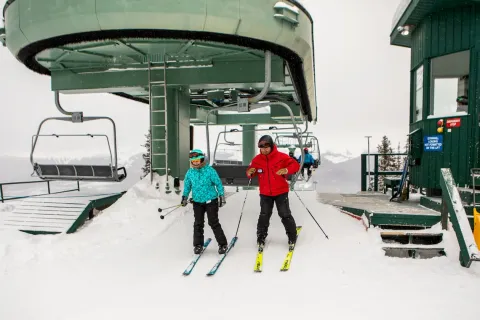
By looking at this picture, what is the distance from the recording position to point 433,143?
7195 mm

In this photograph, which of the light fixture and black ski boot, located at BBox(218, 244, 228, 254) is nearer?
black ski boot, located at BBox(218, 244, 228, 254)

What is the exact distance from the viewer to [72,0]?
5.28 meters

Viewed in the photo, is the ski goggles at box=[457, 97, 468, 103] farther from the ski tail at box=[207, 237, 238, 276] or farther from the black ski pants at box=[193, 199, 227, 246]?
the black ski pants at box=[193, 199, 227, 246]

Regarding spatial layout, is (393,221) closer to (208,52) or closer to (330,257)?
(330,257)

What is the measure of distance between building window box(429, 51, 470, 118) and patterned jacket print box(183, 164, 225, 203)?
202 inches

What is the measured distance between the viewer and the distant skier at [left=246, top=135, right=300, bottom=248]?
4.97m

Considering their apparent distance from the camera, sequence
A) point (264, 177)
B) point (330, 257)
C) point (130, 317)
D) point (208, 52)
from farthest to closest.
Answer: point (208, 52), point (264, 177), point (330, 257), point (130, 317)

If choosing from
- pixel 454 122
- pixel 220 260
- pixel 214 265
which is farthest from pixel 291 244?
pixel 454 122

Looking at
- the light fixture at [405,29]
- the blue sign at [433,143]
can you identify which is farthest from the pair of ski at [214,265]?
the light fixture at [405,29]

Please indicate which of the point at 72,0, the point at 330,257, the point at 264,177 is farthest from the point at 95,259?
→ the point at 72,0

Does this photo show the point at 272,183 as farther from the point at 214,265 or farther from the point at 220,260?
the point at 214,265

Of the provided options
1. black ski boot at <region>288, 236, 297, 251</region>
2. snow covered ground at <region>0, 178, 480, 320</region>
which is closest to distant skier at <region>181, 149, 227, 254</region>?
snow covered ground at <region>0, 178, 480, 320</region>

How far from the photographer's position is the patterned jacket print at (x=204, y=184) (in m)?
5.04

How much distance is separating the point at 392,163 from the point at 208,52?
1423 inches
